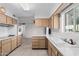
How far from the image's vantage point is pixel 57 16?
568 cm

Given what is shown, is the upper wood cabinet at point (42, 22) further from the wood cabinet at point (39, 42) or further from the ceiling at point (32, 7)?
the wood cabinet at point (39, 42)

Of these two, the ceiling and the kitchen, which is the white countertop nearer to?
the kitchen

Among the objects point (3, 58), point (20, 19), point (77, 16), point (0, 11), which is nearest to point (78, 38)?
point (77, 16)

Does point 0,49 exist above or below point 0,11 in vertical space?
below

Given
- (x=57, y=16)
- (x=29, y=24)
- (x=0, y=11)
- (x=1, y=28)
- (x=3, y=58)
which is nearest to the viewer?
(x=3, y=58)

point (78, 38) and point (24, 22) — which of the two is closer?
point (78, 38)

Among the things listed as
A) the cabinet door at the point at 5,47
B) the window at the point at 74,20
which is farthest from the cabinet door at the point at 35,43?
the window at the point at 74,20

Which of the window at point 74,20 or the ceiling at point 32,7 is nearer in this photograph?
the window at point 74,20

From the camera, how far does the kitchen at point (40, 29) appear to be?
12.0 ft

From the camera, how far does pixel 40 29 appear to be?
1056cm

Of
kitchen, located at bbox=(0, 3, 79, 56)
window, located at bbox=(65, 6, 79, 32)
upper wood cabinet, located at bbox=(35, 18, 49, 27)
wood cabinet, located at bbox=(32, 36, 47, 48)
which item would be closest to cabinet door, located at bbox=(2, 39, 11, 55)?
kitchen, located at bbox=(0, 3, 79, 56)

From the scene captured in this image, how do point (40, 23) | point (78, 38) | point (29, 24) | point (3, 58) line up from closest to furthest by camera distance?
point (3, 58)
point (78, 38)
point (40, 23)
point (29, 24)

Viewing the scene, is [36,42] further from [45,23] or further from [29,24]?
[29,24]

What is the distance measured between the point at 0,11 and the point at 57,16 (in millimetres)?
2549
